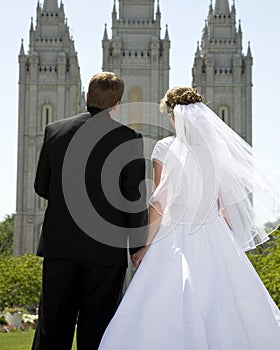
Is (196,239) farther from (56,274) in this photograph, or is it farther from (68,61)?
(68,61)

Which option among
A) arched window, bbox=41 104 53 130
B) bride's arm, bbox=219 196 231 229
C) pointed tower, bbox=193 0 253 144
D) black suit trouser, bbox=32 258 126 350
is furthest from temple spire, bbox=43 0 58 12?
black suit trouser, bbox=32 258 126 350

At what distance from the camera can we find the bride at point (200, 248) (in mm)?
4566

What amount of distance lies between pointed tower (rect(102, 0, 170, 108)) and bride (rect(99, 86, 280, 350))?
42467mm

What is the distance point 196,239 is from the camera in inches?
195

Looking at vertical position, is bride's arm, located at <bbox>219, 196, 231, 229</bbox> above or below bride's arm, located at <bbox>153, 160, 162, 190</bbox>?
below

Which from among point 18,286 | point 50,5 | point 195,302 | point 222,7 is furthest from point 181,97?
point 50,5

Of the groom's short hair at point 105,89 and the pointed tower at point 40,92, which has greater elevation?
the pointed tower at point 40,92

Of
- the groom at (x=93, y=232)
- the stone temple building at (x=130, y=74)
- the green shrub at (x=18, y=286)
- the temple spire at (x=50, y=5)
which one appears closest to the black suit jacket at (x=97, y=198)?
the groom at (x=93, y=232)

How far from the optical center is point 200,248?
16.1 ft

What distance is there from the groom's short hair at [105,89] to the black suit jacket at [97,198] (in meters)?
0.06

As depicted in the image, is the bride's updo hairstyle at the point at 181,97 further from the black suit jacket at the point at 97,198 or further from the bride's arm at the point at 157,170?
the black suit jacket at the point at 97,198

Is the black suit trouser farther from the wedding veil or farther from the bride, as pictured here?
the wedding veil

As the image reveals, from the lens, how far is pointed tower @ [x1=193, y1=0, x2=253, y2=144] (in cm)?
4828

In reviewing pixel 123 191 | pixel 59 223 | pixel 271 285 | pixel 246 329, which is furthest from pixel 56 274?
pixel 271 285
